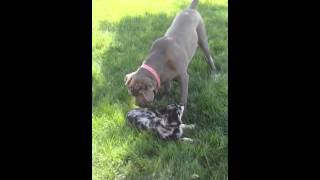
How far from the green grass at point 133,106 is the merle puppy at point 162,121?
71 mm

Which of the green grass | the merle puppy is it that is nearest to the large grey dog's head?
the merle puppy

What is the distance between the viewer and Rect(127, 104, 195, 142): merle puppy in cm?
426

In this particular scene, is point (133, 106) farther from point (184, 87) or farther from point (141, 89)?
point (184, 87)

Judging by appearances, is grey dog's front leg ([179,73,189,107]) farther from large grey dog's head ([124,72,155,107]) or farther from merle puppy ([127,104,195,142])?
large grey dog's head ([124,72,155,107])

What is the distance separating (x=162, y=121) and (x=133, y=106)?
0.53 m

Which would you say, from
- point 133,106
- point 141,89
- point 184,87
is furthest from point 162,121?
point 184,87

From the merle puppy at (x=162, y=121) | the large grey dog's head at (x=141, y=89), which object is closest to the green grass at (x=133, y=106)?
the merle puppy at (x=162, y=121)

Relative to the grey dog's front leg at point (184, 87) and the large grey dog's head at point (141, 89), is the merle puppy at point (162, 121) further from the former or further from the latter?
the grey dog's front leg at point (184, 87)

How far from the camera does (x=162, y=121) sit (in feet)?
14.3

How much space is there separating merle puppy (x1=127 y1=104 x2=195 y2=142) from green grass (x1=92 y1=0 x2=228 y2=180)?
7cm

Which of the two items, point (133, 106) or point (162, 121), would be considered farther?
point (133, 106)
